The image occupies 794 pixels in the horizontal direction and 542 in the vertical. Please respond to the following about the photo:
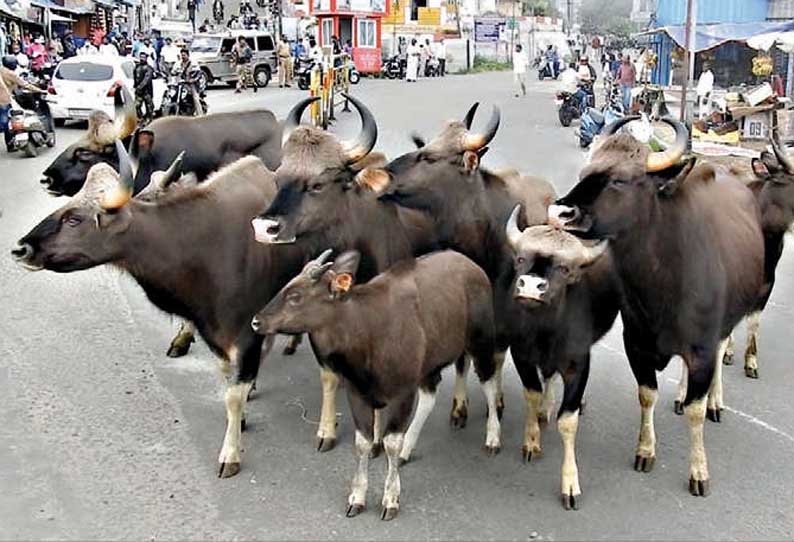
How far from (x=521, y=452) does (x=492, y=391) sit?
42cm

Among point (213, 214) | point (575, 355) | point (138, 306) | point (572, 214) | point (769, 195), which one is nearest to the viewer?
point (572, 214)

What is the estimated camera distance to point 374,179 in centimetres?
573

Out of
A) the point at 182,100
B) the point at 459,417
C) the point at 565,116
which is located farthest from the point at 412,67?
Result: the point at 459,417

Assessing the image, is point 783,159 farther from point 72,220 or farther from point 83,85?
point 83,85

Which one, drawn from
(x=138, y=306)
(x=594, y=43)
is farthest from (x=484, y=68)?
(x=138, y=306)

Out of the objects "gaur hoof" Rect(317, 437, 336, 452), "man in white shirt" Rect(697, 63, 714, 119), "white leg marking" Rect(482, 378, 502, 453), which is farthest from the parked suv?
"white leg marking" Rect(482, 378, 502, 453)

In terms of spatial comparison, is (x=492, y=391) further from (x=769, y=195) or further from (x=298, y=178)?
(x=769, y=195)

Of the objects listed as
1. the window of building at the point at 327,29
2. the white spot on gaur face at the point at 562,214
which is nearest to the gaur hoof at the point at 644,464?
the white spot on gaur face at the point at 562,214

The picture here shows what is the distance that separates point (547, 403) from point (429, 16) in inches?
2006

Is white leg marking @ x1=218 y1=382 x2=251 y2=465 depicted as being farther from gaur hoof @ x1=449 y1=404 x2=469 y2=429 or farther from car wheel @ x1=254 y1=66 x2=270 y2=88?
car wheel @ x1=254 y1=66 x2=270 y2=88

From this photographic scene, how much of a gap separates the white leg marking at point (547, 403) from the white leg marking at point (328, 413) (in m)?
1.32

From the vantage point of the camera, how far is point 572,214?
190 inches

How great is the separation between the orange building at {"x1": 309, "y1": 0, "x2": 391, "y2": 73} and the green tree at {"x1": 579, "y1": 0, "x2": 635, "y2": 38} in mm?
53646

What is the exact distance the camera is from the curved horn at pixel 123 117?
293 inches
